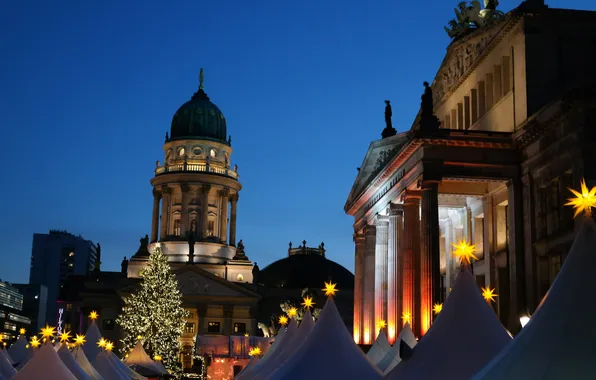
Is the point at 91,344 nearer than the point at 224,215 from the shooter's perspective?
Yes

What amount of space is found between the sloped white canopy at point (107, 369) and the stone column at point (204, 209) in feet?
222

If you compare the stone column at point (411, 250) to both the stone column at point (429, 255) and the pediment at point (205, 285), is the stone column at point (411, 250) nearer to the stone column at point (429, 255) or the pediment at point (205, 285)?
the stone column at point (429, 255)

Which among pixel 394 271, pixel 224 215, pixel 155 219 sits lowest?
pixel 394 271

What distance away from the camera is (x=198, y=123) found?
11100cm

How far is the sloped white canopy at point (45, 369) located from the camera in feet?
88.5

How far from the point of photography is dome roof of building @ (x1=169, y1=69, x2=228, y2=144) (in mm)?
110438

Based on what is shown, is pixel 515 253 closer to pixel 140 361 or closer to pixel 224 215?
pixel 140 361

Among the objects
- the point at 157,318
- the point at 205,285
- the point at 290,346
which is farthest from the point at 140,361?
the point at 205,285

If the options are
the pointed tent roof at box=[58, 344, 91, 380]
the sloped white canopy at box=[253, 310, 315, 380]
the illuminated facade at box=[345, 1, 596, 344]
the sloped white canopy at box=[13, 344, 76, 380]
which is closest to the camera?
the sloped white canopy at box=[13, 344, 76, 380]

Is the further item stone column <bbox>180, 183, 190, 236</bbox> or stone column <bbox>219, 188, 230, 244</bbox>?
stone column <bbox>219, 188, 230, 244</bbox>

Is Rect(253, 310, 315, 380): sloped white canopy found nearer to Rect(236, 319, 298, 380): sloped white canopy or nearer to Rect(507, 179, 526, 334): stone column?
Rect(236, 319, 298, 380): sloped white canopy

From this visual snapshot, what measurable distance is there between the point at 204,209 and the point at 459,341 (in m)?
90.4

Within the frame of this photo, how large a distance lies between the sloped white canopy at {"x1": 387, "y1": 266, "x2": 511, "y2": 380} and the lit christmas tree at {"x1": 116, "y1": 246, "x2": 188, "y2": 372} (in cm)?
5091

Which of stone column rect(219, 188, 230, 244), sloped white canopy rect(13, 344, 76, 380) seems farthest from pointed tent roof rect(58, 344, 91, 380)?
stone column rect(219, 188, 230, 244)
